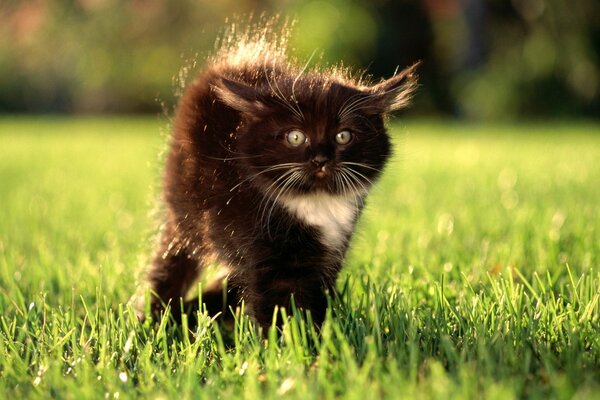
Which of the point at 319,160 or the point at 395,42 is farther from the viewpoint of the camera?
the point at 395,42

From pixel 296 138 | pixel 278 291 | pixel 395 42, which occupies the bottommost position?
pixel 278 291

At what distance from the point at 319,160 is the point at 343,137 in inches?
5.9

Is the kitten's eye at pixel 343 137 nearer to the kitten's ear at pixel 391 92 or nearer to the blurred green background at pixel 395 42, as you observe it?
the kitten's ear at pixel 391 92

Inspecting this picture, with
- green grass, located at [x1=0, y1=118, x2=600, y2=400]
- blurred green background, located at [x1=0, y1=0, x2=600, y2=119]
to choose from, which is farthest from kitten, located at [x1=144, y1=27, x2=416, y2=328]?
blurred green background, located at [x1=0, y1=0, x2=600, y2=119]

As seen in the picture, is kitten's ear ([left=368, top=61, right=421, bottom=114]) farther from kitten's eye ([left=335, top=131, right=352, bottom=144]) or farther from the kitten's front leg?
the kitten's front leg

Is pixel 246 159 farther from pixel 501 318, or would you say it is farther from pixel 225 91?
pixel 501 318

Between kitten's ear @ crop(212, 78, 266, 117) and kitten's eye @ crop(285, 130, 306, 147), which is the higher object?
kitten's ear @ crop(212, 78, 266, 117)

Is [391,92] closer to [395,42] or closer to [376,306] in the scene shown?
[376,306]

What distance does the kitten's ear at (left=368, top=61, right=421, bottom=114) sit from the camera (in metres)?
2.79

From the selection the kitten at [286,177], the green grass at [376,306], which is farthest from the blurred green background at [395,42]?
the kitten at [286,177]

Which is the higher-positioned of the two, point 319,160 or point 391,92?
point 391,92

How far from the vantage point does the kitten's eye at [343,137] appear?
8.84 ft

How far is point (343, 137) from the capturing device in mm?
2705

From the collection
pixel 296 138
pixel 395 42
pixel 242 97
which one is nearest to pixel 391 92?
pixel 296 138
